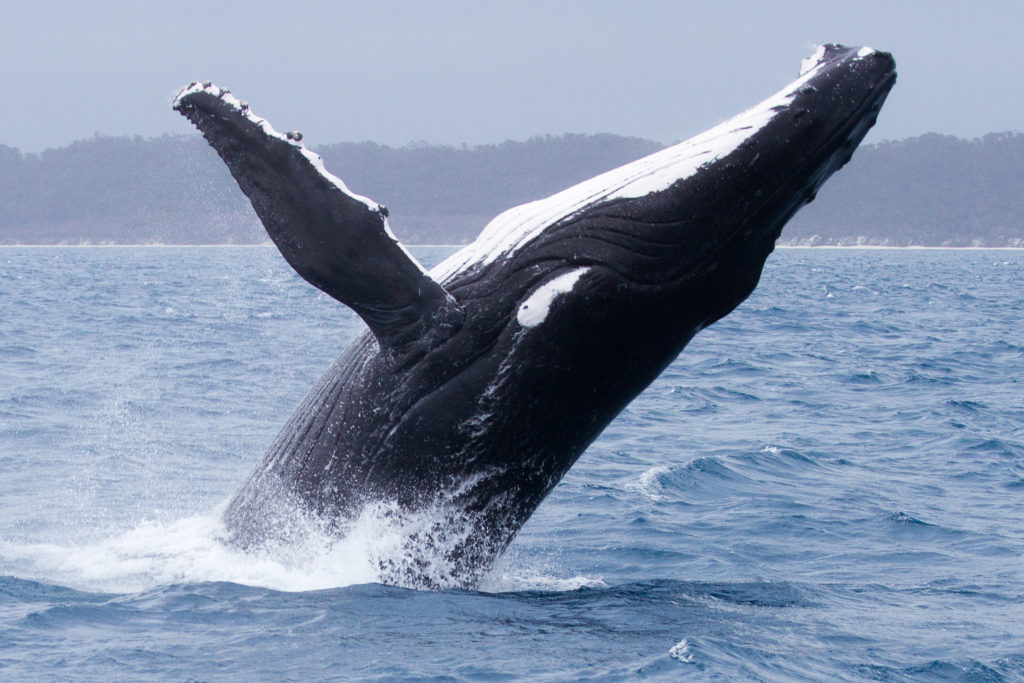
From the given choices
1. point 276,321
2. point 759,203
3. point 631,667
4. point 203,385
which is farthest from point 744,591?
point 276,321

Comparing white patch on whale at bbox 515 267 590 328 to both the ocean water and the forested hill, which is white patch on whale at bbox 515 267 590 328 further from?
the forested hill

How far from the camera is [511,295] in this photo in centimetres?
673

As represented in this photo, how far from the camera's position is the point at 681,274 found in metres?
6.61

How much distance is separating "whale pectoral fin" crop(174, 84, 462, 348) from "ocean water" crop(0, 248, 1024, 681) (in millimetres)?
1569

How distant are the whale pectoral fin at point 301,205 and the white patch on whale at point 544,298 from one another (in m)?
0.70

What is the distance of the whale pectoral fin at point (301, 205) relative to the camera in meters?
6.24

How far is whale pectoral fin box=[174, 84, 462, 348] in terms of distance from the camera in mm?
6238

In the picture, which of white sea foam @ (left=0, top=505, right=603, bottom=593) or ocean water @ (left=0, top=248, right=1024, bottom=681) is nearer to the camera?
ocean water @ (left=0, top=248, right=1024, bottom=681)

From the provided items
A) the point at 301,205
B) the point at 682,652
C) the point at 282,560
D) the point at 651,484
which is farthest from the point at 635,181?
the point at 651,484

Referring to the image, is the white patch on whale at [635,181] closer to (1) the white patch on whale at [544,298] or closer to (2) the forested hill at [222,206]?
(1) the white patch on whale at [544,298]

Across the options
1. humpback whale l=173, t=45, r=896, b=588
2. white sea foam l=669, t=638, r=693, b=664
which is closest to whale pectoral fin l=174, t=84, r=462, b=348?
humpback whale l=173, t=45, r=896, b=588

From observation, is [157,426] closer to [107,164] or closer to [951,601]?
[951,601]

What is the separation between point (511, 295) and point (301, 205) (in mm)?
1186

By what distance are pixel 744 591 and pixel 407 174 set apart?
191 meters
